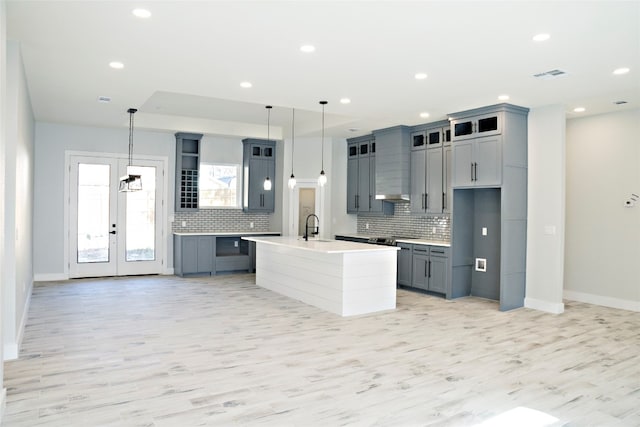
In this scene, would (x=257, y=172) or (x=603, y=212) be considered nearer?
(x=603, y=212)

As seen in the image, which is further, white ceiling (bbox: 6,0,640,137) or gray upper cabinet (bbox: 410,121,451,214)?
gray upper cabinet (bbox: 410,121,451,214)

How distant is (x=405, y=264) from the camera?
26.2 ft

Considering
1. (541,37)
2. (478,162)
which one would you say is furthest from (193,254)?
(541,37)

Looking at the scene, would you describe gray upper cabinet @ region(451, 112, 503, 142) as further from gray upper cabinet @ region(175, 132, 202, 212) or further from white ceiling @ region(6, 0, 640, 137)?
gray upper cabinet @ region(175, 132, 202, 212)

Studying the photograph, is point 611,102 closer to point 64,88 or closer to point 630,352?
point 630,352

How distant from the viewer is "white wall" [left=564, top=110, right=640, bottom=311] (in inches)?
261

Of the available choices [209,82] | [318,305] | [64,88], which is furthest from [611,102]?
[64,88]

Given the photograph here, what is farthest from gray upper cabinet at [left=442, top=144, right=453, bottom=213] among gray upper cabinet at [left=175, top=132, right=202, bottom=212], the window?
gray upper cabinet at [left=175, top=132, right=202, bottom=212]

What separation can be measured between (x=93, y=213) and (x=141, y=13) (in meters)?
6.25

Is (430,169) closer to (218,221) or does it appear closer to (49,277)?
(218,221)

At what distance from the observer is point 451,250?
7238 mm

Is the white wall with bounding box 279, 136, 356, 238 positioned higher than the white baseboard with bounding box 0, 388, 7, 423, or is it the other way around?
the white wall with bounding box 279, 136, 356, 238

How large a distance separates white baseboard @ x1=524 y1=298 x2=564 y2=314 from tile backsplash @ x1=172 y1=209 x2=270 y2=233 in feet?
18.9

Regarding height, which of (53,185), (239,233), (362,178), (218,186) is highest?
(362,178)
